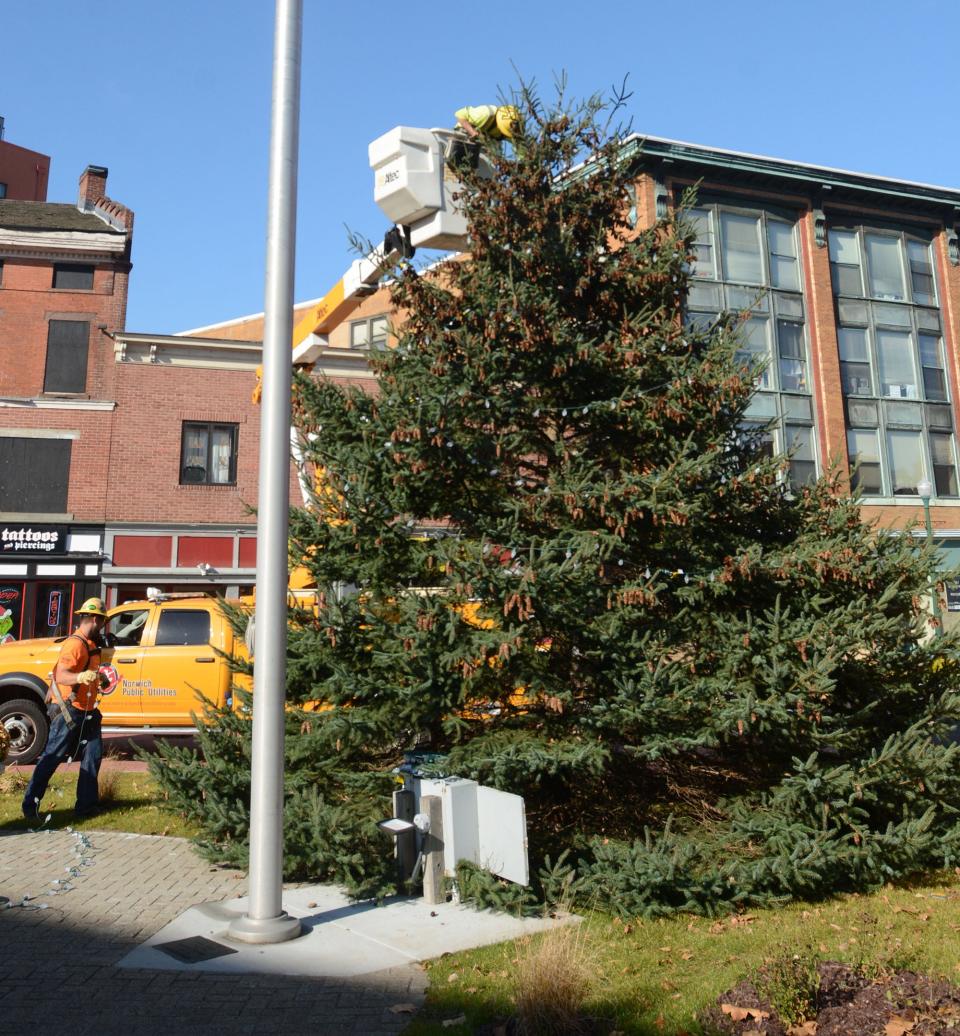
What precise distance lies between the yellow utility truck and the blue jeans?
3.01 metres

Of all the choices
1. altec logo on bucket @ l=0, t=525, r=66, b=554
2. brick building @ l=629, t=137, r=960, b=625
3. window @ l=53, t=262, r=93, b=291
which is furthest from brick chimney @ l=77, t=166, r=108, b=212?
brick building @ l=629, t=137, r=960, b=625

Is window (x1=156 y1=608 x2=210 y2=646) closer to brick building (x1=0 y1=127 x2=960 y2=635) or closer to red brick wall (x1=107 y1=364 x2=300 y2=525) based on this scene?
brick building (x1=0 y1=127 x2=960 y2=635)

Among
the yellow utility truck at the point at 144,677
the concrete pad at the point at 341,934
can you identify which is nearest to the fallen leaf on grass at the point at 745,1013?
the concrete pad at the point at 341,934

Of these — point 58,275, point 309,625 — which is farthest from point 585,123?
point 58,275

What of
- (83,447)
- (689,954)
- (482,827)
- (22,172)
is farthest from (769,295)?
(22,172)

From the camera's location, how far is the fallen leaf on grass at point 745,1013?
433cm

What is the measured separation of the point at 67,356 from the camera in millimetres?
26062

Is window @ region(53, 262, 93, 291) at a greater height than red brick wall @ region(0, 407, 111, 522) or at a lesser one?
greater

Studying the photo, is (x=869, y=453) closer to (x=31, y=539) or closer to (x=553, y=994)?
(x=31, y=539)

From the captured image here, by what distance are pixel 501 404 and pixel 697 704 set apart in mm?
2892

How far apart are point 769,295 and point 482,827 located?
81.2 ft

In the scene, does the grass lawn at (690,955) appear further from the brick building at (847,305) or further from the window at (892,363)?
the window at (892,363)

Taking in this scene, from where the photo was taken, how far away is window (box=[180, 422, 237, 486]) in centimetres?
2534

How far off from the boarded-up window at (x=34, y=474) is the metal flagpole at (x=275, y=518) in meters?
20.4
